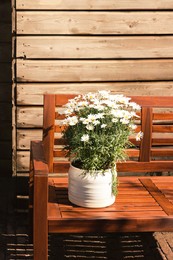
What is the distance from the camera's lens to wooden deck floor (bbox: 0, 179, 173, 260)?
4.16m

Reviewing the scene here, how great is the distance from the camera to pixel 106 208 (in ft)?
10.9

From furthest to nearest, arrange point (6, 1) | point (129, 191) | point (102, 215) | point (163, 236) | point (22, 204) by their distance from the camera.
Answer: point (6, 1), point (22, 204), point (163, 236), point (129, 191), point (102, 215)

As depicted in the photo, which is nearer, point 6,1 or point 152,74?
point 152,74

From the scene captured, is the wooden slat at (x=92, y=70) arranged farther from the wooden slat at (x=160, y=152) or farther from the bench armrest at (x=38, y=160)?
the bench armrest at (x=38, y=160)

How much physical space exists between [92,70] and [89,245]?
1455 millimetres

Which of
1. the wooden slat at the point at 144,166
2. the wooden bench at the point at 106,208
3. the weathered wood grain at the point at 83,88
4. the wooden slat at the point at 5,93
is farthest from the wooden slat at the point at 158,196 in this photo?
the wooden slat at the point at 5,93

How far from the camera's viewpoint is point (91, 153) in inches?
127

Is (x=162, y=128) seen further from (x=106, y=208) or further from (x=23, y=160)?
(x=23, y=160)

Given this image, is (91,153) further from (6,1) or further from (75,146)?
(6,1)

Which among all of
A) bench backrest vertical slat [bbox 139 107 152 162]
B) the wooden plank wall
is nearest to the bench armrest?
bench backrest vertical slat [bbox 139 107 152 162]

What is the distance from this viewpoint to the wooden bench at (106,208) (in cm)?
312

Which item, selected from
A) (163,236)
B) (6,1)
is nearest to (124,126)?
(163,236)

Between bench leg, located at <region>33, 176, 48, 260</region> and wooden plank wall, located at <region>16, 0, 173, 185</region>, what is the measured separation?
177cm

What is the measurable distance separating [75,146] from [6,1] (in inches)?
112
